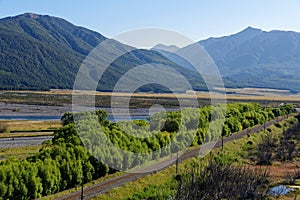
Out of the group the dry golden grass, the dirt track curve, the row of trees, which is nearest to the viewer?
the row of trees

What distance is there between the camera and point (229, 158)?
36.9 meters

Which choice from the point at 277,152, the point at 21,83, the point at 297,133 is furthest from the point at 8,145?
the point at 21,83

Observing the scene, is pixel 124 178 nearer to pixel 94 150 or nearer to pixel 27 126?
pixel 94 150

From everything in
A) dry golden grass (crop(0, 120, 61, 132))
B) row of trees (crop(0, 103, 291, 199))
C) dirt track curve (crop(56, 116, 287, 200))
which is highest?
row of trees (crop(0, 103, 291, 199))

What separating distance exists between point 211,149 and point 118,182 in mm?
15646

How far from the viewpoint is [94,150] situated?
26125mm

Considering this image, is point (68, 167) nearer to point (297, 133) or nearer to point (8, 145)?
point (8, 145)

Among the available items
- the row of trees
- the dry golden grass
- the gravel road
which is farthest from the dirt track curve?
the dry golden grass

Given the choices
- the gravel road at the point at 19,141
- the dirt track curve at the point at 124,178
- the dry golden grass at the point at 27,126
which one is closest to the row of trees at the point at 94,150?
the dirt track curve at the point at 124,178

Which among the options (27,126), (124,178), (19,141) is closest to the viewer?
(124,178)

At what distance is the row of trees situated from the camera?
67.2 feet

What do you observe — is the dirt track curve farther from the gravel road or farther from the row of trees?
the gravel road

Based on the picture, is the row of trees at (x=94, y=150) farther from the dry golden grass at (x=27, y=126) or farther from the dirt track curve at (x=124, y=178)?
the dry golden grass at (x=27, y=126)

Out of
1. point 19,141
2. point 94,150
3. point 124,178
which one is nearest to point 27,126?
point 19,141
